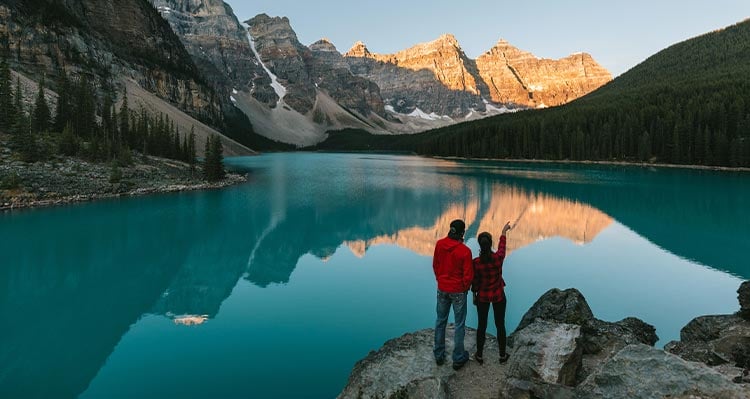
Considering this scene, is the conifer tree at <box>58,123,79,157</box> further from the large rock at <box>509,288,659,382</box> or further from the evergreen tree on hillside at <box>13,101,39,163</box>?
the large rock at <box>509,288,659,382</box>

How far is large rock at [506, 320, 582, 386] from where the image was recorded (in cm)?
648

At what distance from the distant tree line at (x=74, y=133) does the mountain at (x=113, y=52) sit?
40.4 feet

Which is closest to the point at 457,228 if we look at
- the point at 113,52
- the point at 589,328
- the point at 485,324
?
the point at 485,324

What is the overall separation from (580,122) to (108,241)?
107826 mm

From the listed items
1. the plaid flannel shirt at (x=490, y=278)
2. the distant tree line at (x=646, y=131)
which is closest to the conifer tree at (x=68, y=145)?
the plaid flannel shirt at (x=490, y=278)

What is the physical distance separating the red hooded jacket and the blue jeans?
6.3 inches

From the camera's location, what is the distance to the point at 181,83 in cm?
14600

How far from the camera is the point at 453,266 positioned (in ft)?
24.2

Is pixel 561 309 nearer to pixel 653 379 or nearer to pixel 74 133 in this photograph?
pixel 653 379

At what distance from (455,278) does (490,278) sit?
0.74 metres

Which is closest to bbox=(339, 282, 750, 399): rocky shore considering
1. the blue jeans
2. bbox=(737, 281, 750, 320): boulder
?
bbox=(737, 281, 750, 320): boulder

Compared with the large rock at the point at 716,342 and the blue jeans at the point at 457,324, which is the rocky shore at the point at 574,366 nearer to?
the large rock at the point at 716,342

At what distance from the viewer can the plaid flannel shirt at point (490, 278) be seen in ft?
25.1

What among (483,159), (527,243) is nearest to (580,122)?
(483,159)
